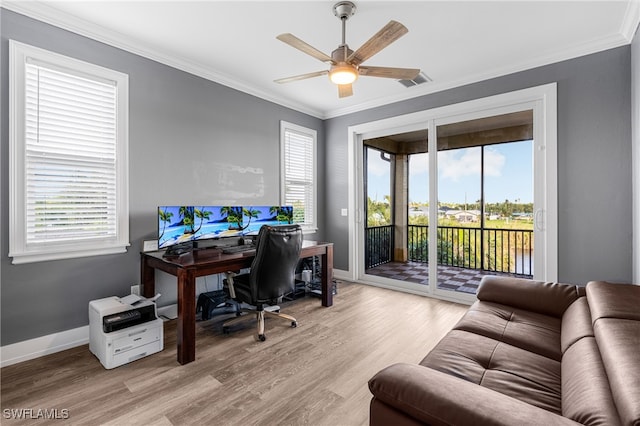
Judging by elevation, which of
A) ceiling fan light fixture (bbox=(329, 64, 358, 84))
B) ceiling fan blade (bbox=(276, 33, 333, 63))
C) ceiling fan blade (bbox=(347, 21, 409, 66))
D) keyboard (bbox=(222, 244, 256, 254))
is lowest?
keyboard (bbox=(222, 244, 256, 254))

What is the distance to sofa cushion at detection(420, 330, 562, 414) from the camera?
121 cm

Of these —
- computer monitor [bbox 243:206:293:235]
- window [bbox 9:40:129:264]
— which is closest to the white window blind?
window [bbox 9:40:129:264]

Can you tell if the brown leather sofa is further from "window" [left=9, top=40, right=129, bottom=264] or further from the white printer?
"window" [left=9, top=40, right=129, bottom=264]

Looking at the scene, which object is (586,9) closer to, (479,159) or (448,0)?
(448,0)

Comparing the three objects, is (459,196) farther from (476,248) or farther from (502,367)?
(502,367)

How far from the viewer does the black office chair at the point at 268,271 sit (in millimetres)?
2559

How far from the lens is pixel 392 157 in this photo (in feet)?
14.8

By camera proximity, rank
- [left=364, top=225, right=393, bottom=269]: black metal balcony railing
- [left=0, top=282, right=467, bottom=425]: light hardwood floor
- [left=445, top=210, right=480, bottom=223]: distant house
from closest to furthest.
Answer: [left=0, top=282, right=467, bottom=425]: light hardwood floor < [left=445, top=210, right=480, bottom=223]: distant house < [left=364, top=225, right=393, bottom=269]: black metal balcony railing

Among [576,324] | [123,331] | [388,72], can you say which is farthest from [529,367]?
[123,331]

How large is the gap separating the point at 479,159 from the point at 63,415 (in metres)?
4.37

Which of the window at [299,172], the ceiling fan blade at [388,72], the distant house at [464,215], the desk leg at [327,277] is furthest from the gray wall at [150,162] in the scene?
the distant house at [464,215]

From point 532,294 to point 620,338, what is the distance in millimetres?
1011

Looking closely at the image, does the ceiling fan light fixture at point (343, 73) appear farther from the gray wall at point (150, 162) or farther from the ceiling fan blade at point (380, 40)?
the gray wall at point (150, 162)

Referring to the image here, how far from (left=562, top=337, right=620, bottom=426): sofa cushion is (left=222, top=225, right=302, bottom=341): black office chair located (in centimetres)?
197
